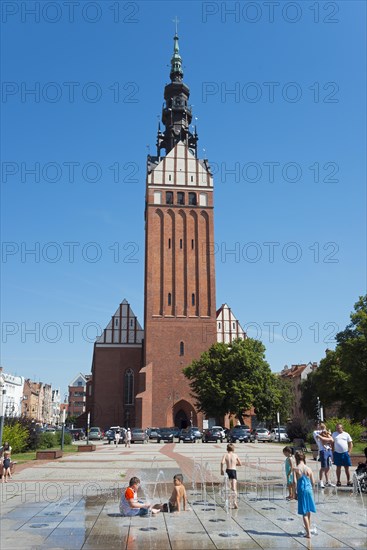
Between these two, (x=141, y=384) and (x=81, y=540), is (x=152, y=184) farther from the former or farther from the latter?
(x=81, y=540)

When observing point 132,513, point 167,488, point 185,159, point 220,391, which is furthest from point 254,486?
point 185,159

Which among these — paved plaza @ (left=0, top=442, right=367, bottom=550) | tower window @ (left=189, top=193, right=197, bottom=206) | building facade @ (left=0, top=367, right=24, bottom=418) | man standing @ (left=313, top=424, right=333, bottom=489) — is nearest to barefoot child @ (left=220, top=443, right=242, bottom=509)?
paved plaza @ (left=0, top=442, right=367, bottom=550)

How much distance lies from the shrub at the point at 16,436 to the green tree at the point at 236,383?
23.6 m

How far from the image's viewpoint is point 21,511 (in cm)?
991

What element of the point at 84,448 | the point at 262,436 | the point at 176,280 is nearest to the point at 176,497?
the point at 84,448

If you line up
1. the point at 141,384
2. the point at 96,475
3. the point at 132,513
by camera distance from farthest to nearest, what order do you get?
the point at 141,384
the point at 96,475
the point at 132,513

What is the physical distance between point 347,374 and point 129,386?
96.0 feet

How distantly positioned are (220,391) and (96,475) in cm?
3232

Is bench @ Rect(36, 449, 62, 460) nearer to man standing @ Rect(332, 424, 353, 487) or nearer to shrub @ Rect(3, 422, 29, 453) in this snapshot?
shrub @ Rect(3, 422, 29, 453)

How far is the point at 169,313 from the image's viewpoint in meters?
58.6

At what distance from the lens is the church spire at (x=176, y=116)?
2628 inches

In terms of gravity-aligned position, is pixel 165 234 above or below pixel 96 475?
above

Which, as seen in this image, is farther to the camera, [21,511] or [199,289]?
[199,289]

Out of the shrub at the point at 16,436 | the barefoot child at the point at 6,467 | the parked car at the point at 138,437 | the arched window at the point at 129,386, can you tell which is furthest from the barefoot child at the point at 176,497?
the arched window at the point at 129,386
